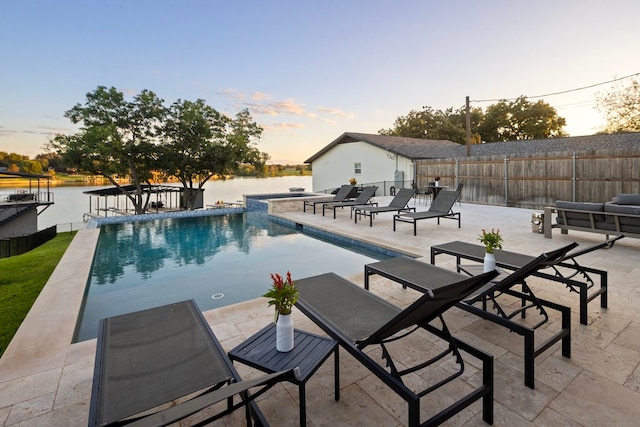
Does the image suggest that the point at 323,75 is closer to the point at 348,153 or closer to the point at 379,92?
the point at 379,92

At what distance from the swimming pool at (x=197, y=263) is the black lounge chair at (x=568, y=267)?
229 centimetres

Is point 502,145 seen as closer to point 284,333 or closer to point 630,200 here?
point 630,200

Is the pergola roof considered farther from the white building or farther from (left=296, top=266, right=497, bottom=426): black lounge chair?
(left=296, top=266, right=497, bottom=426): black lounge chair

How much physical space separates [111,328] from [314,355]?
1.44 meters

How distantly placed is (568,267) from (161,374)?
12.8ft

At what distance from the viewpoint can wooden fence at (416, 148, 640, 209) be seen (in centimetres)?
1104

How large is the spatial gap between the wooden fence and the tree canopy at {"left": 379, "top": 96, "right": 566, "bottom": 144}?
20.7 metres

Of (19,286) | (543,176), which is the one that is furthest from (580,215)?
(19,286)

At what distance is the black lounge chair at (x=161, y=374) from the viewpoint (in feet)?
4.54

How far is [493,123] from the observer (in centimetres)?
3444

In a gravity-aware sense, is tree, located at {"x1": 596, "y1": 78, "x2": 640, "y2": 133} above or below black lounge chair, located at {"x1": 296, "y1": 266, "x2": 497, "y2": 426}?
above

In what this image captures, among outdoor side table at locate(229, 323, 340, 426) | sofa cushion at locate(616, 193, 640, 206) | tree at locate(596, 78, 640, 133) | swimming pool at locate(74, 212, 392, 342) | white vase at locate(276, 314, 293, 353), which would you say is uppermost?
tree at locate(596, 78, 640, 133)

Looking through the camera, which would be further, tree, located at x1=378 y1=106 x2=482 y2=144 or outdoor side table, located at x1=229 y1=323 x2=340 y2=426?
tree, located at x1=378 y1=106 x2=482 y2=144

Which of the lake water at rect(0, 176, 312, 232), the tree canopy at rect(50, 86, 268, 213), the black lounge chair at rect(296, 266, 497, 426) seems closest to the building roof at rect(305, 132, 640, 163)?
the lake water at rect(0, 176, 312, 232)
